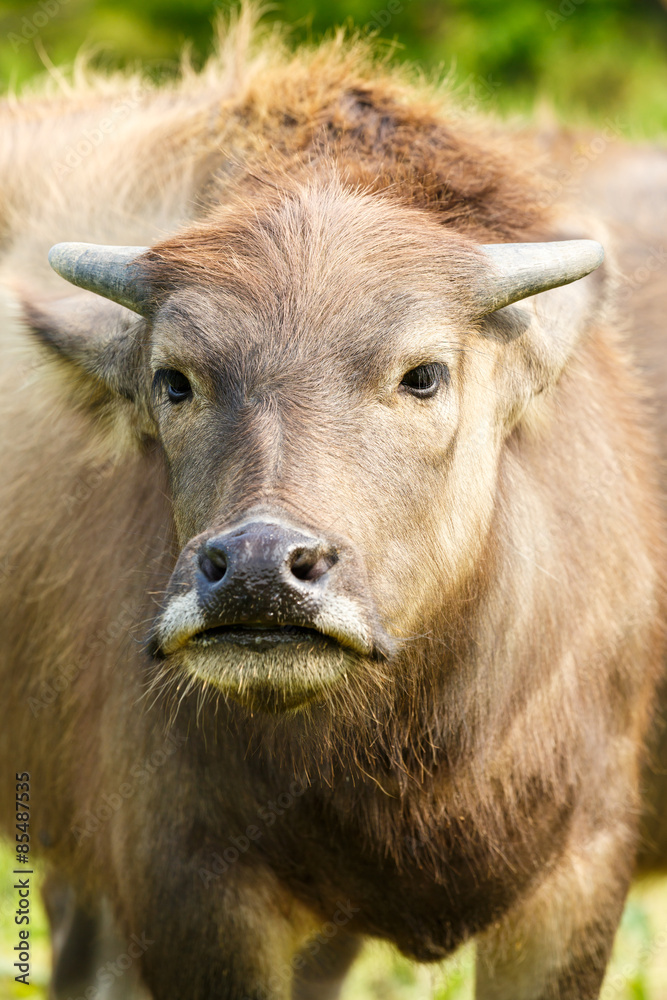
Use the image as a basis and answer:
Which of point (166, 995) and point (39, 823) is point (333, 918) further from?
point (39, 823)

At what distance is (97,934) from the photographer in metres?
5.54

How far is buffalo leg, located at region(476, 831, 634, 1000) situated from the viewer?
427 centimetres

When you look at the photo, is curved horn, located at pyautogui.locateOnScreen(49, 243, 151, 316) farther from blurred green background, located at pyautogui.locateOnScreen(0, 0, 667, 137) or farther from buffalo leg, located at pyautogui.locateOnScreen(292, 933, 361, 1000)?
blurred green background, located at pyautogui.locateOnScreen(0, 0, 667, 137)

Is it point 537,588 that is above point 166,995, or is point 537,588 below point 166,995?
above

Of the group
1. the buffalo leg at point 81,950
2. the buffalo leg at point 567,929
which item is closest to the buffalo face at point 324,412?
the buffalo leg at point 567,929

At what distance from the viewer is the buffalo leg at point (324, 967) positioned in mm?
4637

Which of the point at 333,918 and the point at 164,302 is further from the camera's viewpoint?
the point at 333,918

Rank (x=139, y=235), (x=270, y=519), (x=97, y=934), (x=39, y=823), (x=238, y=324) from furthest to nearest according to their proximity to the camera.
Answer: (x=97, y=934), (x=39, y=823), (x=139, y=235), (x=238, y=324), (x=270, y=519)

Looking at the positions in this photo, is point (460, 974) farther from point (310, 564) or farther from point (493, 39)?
point (493, 39)

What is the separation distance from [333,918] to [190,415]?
1.95 metres

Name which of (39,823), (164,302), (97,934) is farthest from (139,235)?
(97,934)

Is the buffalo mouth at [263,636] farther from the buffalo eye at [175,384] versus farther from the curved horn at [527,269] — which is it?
the curved horn at [527,269]

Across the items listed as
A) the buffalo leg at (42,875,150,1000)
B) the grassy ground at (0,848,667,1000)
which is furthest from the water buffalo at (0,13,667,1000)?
the grassy ground at (0,848,667,1000)

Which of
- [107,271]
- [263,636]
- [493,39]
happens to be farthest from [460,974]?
[493,39]
